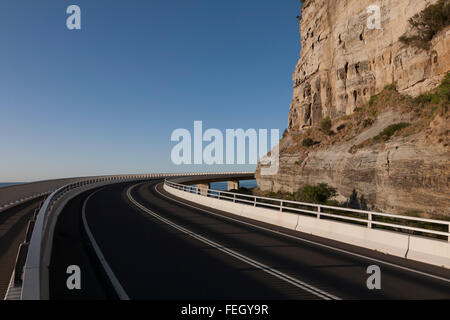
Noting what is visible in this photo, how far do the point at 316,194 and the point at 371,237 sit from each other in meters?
19.3

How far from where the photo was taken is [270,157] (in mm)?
57062

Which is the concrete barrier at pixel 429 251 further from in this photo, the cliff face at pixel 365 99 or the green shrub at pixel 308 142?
the green shrub at pixel 308 142

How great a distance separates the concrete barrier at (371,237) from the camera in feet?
30.2

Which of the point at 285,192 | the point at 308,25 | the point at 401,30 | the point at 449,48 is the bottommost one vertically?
the point at 285,192

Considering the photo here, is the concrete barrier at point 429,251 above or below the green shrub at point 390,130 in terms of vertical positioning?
below

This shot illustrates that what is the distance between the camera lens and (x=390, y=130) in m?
Answer: 30.0

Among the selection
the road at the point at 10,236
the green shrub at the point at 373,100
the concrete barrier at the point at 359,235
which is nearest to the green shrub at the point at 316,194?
the concrete barrier at the point at 359,235

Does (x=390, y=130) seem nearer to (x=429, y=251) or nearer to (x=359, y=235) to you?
(x=359, y=235)

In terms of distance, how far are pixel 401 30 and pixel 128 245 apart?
4341cm

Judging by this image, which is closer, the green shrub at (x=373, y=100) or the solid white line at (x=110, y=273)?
the solid white line at (x=110, y=273)

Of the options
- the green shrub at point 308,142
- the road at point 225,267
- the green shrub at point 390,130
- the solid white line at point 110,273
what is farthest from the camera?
the green shrub at point 308,142

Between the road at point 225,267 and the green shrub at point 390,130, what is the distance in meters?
21.2
